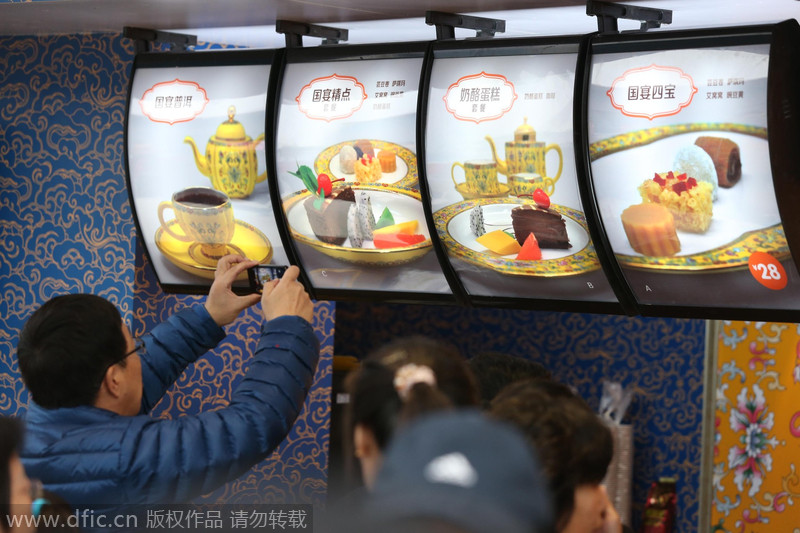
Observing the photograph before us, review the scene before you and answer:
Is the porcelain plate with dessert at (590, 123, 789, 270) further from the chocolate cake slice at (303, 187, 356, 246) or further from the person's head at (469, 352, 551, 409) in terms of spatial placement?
the chocolate cake slice at (303, 187, 356, 246)

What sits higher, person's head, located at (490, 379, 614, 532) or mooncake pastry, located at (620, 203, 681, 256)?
mooncake pastry, located at (620, 203, 681, 256)

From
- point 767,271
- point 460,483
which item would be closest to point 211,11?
point 767,271

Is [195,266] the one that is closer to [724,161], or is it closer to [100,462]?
[100,462]

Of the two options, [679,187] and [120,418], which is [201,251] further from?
[679,187]

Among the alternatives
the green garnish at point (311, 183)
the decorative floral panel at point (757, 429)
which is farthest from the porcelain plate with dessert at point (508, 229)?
the decorative floral panel at point (757, 429)

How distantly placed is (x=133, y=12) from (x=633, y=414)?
3551mm

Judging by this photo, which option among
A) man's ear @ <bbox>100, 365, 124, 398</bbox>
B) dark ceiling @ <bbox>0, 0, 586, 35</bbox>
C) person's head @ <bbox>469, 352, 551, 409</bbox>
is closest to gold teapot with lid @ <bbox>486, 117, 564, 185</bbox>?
dark ceiling @ <bbox>0, 0, 586, 35</bbox>

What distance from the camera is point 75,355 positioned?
75.0 inches

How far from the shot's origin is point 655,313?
2.63m

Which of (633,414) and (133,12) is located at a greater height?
(133,12)

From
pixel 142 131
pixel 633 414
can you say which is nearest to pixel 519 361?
pixel 142 131

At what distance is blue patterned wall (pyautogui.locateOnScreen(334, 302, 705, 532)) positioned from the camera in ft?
17.3

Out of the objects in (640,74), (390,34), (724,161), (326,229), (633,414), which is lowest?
(633,414)

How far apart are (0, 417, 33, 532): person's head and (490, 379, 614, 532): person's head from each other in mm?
682
